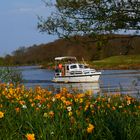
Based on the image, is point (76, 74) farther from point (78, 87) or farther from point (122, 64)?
point (122, 64)

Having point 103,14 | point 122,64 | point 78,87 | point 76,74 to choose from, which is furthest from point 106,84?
point 122,64

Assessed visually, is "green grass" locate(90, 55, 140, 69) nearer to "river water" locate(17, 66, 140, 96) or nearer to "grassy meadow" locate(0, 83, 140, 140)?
"river water" locate(17, 66, 140, 96)

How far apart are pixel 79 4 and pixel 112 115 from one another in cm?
289

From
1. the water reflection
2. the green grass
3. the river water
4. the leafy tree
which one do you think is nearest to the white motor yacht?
the river water

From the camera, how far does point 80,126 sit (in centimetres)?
661

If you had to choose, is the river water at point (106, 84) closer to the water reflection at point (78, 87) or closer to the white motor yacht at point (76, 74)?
the water reflection at point (78, 87)

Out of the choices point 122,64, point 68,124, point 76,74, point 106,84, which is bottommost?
point 122,64

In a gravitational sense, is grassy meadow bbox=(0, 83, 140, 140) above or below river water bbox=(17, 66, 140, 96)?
above

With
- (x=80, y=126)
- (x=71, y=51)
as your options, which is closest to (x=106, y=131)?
(x=80, y=126)

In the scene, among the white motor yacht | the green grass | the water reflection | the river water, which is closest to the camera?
the water reflection

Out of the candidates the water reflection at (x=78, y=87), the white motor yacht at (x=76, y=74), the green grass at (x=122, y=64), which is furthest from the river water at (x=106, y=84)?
the green grass at (x=122, y=64)

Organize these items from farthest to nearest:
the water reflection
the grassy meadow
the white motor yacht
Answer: the white motor yacht < the water reflection < the grassy meadow

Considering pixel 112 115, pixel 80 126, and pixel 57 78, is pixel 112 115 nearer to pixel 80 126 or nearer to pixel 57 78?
pixel 80 126

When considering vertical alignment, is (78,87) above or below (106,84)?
above
